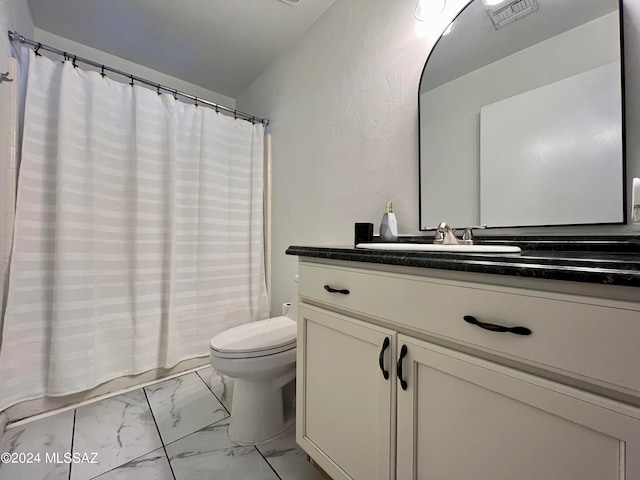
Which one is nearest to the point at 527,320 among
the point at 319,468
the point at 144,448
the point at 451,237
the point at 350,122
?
the point at 451,237

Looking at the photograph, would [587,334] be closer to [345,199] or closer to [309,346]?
[309,346]

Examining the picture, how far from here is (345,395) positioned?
33.4 inches

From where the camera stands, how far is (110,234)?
155 centimetres

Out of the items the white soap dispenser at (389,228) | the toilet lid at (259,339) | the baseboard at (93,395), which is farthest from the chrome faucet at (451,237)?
the baseboard at (93,395)

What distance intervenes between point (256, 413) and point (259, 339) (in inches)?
12.6

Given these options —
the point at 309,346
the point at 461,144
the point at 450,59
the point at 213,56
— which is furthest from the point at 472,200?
the point at 213,56

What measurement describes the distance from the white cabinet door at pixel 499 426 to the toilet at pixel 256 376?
65 centimetres

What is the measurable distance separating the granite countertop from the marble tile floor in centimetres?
88

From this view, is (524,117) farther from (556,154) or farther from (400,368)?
(400,368)

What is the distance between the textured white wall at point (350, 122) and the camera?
1.24 m

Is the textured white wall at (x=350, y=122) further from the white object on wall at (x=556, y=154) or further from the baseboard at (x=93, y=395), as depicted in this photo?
the baseboard at (x=93, y=395)

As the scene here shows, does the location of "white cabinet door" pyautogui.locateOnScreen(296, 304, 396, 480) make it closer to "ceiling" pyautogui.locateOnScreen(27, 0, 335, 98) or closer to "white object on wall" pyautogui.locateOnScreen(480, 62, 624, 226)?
"white object on wall" pyautogui.locateOnScreen(480, 62, 624, 226)

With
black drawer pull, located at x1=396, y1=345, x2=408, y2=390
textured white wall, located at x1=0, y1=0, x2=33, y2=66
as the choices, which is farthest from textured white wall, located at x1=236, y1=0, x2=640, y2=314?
textured white wall, located at x1=0, y1=0, x2=33, y2=66

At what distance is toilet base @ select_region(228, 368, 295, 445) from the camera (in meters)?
1.22
